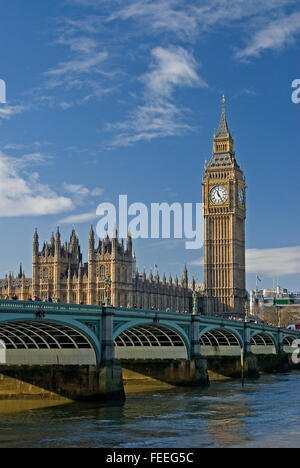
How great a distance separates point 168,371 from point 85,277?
188 ft

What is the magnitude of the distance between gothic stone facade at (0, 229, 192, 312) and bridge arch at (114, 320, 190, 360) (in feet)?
154

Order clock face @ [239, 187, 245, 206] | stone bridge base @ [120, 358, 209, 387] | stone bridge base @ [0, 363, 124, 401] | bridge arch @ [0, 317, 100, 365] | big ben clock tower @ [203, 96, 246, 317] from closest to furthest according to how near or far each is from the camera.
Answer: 1. bridge arch @ [0, 317, 100, 365]
2. stone bridge base @ [0, 363, 124, 401]
3. stone bridge base @ [120, 358, 209, 387]
4. big ben clock tower @ [203, 96, 246, 317]
5. clock face @ [239, 187, 245, 206]

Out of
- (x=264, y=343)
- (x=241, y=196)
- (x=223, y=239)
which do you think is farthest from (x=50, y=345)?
(x=241, y=196)

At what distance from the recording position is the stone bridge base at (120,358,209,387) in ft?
190

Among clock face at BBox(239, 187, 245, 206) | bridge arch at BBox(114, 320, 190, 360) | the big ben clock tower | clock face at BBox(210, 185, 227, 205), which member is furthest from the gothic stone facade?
bridge arch at BBox(114, 320, 190, 360)

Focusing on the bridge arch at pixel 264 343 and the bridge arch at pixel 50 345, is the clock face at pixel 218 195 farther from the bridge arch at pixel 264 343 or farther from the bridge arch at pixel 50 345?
the bridge arch at pixel 50 345

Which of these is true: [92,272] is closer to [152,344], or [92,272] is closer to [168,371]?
[152,344]

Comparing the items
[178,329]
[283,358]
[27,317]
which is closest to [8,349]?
[27,317]

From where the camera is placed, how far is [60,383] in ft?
149

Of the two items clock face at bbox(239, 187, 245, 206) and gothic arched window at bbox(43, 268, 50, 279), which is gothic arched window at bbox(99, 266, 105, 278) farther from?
clock face at bbox(239, 187, 245, 206)

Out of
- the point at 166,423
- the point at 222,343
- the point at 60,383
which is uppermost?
the point at 222,343
